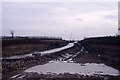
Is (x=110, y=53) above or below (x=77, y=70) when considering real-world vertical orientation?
above

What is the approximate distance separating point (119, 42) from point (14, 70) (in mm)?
24883

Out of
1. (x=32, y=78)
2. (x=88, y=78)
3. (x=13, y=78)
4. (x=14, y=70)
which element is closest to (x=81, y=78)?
(x=88, y=78)

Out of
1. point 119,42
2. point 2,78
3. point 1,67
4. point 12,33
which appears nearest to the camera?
point 2,78

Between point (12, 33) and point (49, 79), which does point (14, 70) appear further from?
point (12, 33)

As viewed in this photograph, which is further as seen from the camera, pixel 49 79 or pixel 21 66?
pixel 21 66

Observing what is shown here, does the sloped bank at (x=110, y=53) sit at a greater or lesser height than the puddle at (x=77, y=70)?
greater

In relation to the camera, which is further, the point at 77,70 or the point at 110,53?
the point at 110,53

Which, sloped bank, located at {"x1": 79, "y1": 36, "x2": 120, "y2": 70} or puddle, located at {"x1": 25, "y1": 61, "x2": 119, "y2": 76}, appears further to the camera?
sloped bank, located at {"x1": 79, "y1": 36, "x2": 120, "y2": 70}

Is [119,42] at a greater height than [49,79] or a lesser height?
greater

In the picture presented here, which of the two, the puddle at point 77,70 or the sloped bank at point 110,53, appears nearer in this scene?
the puddle at point 77,70

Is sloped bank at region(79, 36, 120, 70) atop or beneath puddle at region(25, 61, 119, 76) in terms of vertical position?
atop

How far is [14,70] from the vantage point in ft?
75.4

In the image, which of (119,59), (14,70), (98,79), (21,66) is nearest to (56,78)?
(98,79)

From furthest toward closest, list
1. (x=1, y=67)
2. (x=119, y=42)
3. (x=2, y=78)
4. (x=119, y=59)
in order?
(x=119, y=42), (x=119, y=59), (x=1, y=67), (x=2, y=78)
